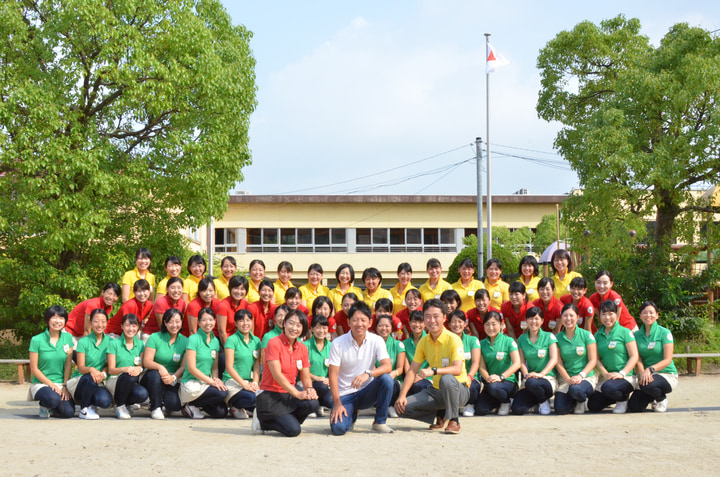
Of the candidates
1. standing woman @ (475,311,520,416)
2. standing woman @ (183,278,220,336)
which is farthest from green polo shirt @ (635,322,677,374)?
standing woman @ (183,278,220,336)

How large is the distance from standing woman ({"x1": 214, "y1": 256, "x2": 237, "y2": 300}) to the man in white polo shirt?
299 cm

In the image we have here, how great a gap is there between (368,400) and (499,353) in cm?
201

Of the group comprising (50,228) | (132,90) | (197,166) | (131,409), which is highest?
(132,90)

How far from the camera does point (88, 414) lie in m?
8.04

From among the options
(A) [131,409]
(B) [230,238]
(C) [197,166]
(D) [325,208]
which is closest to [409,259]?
(D) [325,208]

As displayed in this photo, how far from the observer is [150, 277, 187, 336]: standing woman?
859 cm

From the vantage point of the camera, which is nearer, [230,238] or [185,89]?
[185,89]

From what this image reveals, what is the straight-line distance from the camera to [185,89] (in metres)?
12.8

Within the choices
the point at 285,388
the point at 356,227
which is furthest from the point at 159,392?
the point at 356,227

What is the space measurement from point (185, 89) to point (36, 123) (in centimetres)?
249

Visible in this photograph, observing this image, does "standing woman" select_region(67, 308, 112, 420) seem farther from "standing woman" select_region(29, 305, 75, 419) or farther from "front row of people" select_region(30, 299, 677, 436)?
"standing woman" select_region(29, 305, 75, 419)

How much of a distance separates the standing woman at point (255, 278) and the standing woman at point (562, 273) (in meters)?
3.74

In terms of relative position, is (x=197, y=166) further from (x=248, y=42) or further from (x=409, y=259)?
(x=409, y=259)

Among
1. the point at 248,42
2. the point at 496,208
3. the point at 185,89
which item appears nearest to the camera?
the point at 185,89
